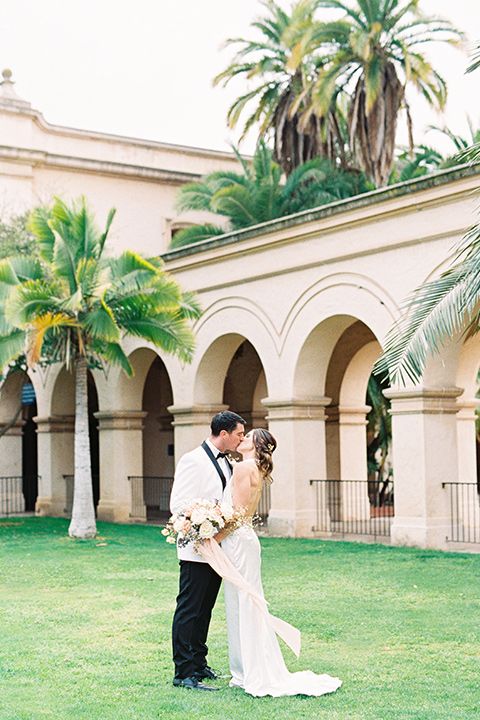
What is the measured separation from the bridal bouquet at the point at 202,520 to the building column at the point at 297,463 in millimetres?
11265

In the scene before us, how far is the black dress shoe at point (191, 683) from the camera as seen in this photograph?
6867 millimetres

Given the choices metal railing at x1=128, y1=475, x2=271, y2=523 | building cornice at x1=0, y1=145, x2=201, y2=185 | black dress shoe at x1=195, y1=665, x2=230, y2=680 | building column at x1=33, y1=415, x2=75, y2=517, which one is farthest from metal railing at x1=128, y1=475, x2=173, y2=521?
black dress shoe at x1=195, y1=665, x2=230, y2=680

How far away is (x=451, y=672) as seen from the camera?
7395 mm

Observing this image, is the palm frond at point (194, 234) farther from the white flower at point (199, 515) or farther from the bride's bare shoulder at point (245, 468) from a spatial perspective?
the white flower at point (199, 515)

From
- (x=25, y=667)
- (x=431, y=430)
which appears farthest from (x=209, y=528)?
(x=431, y=430)

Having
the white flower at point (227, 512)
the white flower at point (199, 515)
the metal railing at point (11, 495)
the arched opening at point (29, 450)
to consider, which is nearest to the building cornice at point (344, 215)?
the white flower at point (227, 512)

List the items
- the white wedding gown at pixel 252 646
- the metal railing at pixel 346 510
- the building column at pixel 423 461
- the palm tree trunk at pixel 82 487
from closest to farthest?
the white wedding gown at pixel 252 646, the building column at pixel 423 461, the metal railing at pixel 346 510, the palm tree trunk at pixel 82 487

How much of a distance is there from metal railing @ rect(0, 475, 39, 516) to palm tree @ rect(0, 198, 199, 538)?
8.15 meters

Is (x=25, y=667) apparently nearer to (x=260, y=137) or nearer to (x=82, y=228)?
(x=82, y=228)

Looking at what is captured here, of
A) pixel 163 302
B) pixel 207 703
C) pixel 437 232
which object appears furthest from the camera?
pixel 163 302

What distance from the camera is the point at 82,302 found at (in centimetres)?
1838

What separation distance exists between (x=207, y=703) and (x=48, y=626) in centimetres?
361

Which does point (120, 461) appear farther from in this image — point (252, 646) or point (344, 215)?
point (252, 646)

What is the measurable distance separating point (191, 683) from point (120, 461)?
54.0ft
